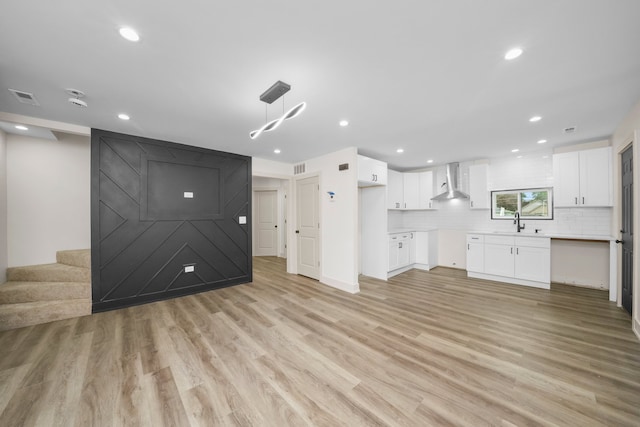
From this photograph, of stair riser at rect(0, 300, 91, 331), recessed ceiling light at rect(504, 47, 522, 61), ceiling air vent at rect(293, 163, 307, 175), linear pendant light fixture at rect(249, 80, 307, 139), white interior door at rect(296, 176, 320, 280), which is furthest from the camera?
ceiling air vent at rect(293, 163, 307, 175)

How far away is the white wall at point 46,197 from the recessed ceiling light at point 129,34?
3.52m

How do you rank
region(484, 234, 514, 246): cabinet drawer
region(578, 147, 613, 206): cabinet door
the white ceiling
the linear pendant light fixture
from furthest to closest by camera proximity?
region(484, 234, 514, 246): cabinet drawer, region(578, 147, 613, 206): cabinet door, the linear pendant light fixture, the white ceiling

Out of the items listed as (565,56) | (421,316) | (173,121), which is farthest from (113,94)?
(421,316)

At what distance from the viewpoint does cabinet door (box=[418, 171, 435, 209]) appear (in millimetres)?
5914

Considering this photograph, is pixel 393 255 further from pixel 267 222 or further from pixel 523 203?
pixel 267 222

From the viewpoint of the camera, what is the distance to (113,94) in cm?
239

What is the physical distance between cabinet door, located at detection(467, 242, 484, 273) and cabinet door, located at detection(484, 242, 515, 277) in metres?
0.07

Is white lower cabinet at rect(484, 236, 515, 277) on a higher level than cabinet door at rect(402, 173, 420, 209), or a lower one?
lower

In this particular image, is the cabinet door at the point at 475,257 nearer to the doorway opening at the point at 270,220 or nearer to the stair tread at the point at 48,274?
the doorway opening at the point at 270,220

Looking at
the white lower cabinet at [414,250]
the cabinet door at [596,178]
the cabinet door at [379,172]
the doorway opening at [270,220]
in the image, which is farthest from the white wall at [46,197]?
the cabinet door at [596,178]

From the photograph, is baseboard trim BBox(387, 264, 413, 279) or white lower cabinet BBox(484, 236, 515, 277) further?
baseboard trim BBox(387, 264, 413, 279)

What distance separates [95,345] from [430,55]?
4.31m

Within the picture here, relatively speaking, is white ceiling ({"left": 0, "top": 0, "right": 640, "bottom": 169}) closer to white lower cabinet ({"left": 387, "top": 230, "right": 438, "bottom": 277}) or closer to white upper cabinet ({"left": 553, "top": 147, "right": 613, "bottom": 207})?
white upper cabinet ({"left": 553, "top": 147, "right": 613, "bottom": 207})

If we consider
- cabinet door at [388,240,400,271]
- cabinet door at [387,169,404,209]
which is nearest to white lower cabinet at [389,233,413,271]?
cabinet door at [388,240,400,271]
